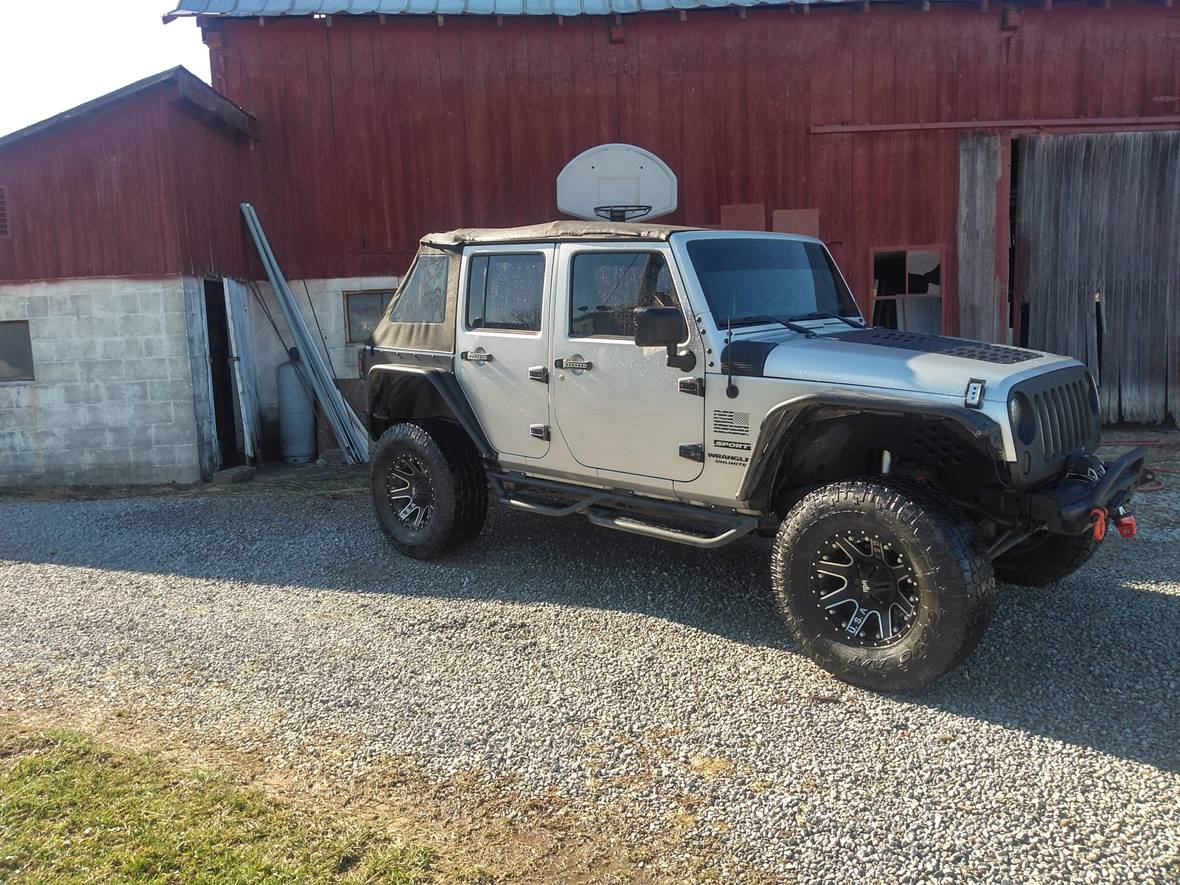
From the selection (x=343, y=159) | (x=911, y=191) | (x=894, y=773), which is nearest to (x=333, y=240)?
(x=343, y=159)

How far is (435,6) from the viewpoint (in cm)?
995

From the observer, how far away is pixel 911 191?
10312 mm

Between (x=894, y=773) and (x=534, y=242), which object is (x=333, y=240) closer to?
(x=534, y=242)

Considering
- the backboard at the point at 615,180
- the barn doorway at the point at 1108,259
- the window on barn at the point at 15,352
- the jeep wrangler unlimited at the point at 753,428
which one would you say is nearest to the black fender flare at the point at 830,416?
the jeep wrangler unlimited at the point at 753,428

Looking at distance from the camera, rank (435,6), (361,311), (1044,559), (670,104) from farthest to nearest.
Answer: (361,311), (670,104), (435,6), (1044,559)

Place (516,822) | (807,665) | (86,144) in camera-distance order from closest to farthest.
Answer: (516,822)
(807,665)
(86,144)

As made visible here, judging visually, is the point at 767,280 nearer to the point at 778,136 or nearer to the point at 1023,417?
the point at 1023,417

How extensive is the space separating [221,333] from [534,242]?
5.72 m

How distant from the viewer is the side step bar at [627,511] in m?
4.55

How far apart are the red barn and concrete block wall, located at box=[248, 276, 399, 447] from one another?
3 centimetres

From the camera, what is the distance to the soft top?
4.86m

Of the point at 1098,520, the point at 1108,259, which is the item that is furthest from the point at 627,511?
the point at 1108,259

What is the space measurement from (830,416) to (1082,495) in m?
1.11

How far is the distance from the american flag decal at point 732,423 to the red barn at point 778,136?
6.45m
